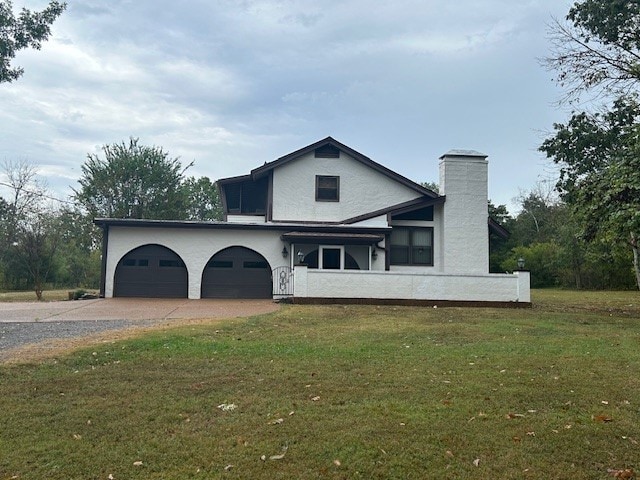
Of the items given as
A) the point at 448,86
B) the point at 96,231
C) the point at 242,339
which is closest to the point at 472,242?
the point at 448,86

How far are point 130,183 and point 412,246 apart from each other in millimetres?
31579

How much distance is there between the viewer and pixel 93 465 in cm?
374

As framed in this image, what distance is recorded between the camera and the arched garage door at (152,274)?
2020cm

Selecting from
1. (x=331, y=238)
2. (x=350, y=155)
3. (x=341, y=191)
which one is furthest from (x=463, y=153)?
(x=331, y=238)

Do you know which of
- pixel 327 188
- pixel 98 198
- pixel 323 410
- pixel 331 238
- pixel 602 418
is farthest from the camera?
pixel 98 198

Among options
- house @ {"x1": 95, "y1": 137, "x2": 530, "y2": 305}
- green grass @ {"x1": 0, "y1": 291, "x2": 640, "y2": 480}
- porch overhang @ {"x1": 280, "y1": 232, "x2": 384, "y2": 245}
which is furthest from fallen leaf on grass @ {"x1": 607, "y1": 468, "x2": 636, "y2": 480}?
porch overhang @ {"x1": 280, "y1": 232, "x2": 384, "y2": 245}

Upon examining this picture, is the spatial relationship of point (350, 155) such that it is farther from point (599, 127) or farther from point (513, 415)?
point (513, 415)

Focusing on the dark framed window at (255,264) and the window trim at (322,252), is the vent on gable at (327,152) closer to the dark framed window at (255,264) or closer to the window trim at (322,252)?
the window trim at (322,252)

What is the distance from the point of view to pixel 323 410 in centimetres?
497

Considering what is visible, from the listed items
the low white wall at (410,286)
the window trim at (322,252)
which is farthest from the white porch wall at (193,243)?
the low white wall at (410,286)

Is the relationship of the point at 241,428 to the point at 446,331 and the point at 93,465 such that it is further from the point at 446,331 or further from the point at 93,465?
the point at 446,331

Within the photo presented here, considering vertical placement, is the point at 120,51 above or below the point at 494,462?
above

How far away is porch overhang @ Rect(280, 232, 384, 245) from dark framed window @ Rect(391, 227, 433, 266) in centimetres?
204

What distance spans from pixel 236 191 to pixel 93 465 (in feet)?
70.3
